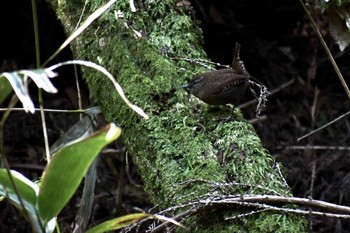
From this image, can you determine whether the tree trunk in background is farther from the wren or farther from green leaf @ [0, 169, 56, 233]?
green leaf @ [0, 169, 56, 233]

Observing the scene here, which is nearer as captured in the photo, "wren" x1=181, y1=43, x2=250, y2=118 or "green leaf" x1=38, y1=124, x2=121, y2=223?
"green leaf" x1=38, y1=124, x2=121, y2=223

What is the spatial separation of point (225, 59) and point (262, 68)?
1.12 ft

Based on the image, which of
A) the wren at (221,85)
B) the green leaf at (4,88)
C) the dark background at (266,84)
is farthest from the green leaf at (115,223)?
the dark background at (266,84)

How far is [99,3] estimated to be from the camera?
3.01 metres

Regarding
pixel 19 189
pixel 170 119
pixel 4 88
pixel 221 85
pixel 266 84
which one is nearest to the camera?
pixel 4 88

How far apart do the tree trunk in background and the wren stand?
54mm

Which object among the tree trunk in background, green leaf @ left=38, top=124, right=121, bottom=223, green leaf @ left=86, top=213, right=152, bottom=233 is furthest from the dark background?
green leaf @ left=38, top=124, right=121, bottom=223

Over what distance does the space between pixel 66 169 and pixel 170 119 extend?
0.84m

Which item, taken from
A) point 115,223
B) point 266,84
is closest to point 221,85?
point 115,223

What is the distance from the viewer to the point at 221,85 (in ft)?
9.04

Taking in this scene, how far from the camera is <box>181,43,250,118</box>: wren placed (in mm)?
2615

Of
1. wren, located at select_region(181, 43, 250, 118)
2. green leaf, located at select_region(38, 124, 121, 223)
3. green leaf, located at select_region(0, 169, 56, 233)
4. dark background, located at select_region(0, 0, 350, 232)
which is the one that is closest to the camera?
green leaf, located at select_region(38, 124, 121, 223)

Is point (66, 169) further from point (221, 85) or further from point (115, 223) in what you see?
point (221, 85)

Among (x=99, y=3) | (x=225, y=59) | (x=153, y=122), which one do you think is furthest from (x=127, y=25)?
(x=225, y=59)
